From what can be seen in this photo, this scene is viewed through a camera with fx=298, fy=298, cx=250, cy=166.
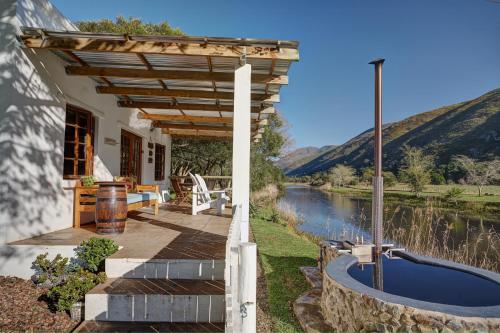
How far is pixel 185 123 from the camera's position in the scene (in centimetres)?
993

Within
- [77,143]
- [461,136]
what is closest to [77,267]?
[77,143]

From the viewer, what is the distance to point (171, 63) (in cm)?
467

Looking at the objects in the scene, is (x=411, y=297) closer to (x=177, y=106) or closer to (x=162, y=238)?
(x=162, y=238)

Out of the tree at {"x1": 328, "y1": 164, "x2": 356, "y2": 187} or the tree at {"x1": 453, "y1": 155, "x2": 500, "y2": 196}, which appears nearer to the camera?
the tree at {"x1": 453, "y1": 155, "x2": 500, "y2": 196}

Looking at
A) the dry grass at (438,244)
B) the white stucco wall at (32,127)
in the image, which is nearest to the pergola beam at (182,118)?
the white stucco wall at (32,127)

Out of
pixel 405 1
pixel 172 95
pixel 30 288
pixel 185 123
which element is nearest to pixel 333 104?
pixel 405 1

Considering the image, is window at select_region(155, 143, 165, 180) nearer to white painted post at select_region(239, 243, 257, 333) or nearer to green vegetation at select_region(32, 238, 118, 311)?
green vegetation at select_region(32, 238, 118, 311)

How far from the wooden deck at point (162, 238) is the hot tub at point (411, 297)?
1.39 meters

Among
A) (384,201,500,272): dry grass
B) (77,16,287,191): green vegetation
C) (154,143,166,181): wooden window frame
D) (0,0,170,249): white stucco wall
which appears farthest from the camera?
(77,16,287,191): green vegetation

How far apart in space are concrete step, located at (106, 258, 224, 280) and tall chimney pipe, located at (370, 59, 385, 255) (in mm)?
2266

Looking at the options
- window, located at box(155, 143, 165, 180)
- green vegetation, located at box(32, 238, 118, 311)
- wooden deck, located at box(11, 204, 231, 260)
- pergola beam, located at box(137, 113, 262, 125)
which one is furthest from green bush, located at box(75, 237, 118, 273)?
window, located at box(155, 143, 165, 180)

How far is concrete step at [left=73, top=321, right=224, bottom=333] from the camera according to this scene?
2.59m

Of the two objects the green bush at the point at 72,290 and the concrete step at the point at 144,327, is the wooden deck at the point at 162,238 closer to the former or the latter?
the green bush at the point at 72,290

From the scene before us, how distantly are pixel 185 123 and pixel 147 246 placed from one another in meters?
6.65
